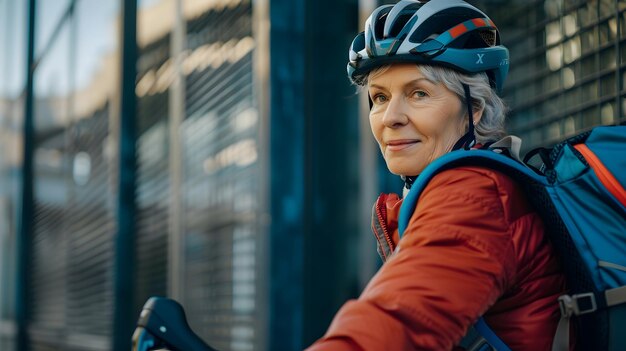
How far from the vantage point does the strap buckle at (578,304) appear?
1.65 metres

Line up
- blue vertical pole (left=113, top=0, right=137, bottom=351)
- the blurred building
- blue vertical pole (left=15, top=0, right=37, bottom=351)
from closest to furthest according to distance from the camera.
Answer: the blurred building < blue vertical pole (left=113, top=0, right=137, bottom=351) < blue vertical pole (left=15, top=0, right=37, bottom=351)

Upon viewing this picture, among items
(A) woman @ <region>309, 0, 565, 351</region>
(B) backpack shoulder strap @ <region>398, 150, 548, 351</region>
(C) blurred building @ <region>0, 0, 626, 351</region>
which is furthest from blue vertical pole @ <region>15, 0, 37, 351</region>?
(B) backpack shoulder strap @ <region>398, 150, 548, 351</region>

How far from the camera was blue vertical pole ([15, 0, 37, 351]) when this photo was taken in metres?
11.7

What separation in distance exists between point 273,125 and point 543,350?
3147 millimetres

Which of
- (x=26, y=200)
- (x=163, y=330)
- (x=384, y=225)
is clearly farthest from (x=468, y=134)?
(x=26, y=200)

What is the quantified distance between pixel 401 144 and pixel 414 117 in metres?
0.06

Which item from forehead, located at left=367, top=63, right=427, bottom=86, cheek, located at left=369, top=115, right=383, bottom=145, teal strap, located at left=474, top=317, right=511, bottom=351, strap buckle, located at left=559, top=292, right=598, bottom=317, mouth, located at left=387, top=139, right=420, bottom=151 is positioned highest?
forehead, located at left=367, top=63, right=427, bottom=86

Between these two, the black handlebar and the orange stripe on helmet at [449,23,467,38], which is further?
the orange stripe on helmet at [449,23,467,38]

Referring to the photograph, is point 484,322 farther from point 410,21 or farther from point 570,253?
point 410,21

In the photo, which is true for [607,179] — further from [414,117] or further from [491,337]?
[414,117]

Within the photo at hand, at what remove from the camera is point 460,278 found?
1.54 meters

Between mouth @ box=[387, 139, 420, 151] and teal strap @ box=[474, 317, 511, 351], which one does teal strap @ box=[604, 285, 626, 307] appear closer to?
teal strap @ box=[474, 317, 511, 351]

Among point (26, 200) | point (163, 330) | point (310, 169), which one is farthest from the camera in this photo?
point (26, 200)

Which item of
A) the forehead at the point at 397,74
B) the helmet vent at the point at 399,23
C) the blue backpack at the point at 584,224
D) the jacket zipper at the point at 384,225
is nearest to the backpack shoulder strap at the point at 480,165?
the blue backpack at the point at 584,224
